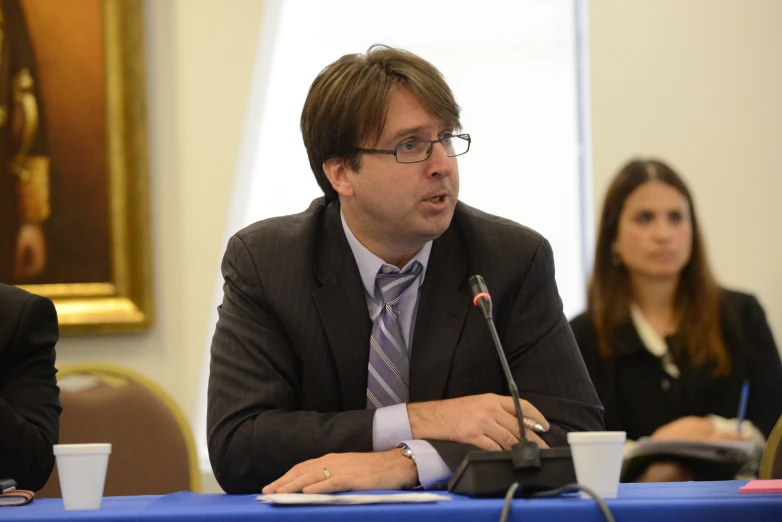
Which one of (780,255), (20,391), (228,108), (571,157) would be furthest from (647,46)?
(20,391)

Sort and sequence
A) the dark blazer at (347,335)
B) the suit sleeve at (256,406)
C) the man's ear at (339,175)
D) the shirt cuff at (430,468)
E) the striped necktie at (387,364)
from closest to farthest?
the shirt cuff at (430,468) < the suit sleeve at (256,406) < the dark blazer at (347,335) < the striped necktie at (387,364) < the man's ear at (339,175)

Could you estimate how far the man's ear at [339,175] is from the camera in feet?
7.71

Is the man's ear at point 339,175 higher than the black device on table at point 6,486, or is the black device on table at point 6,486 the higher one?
the man's ear at point 339,175

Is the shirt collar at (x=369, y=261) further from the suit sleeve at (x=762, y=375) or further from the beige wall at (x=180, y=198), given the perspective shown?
the beige wall at (x=180, y=198)

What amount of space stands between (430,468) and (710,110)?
2690 mm

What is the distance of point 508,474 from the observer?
149 centimetres

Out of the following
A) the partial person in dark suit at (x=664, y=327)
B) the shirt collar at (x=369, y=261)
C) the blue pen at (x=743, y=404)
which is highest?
the shirt collar at (x=369, y=261)

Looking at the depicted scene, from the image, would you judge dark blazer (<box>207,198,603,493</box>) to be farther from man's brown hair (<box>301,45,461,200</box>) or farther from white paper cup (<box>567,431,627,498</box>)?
white paper cup (<box>567,431,627,498</box>)

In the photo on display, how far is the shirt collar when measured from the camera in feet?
7.57

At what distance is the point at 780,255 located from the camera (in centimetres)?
403

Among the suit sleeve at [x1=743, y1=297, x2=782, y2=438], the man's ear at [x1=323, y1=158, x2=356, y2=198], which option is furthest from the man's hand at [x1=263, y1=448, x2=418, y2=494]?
the suit sleeve at [x1=743, y1=297, x2=782, y2=438]

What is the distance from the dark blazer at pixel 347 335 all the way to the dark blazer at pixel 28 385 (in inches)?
14.1

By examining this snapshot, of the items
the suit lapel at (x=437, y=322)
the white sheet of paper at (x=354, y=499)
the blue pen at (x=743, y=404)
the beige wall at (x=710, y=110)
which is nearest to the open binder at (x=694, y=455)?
the blue pen at (x=743, y=404)

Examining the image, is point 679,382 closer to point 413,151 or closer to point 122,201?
point 413,151
